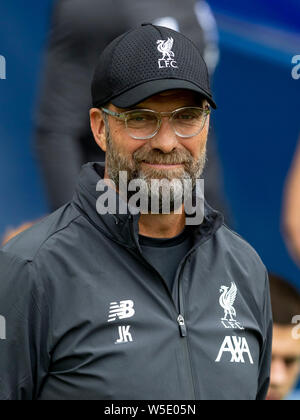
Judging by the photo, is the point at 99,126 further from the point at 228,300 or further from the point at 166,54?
the point at 228,300

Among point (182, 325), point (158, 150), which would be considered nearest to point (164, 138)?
point (158, 150)

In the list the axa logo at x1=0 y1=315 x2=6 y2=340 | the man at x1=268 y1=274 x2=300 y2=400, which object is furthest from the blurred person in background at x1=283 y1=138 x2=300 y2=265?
the axa logo at x1=0 y1=315 x2=6 y2=340

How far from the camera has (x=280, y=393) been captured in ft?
12.8

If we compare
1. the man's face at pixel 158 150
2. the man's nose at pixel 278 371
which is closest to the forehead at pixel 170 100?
the man's face at pixel 158 150

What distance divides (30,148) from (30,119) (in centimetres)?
11

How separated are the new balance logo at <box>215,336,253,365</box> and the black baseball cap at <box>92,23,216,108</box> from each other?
23.1 inches

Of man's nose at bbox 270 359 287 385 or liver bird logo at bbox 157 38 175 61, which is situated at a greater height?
liver bird logo at bbox 157 38 175 61

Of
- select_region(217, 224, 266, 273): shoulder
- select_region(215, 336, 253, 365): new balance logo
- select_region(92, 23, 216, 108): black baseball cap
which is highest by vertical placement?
select_region(92, 23, 216, 108): black baseball cap

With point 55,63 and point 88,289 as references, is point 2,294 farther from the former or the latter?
point 55,63

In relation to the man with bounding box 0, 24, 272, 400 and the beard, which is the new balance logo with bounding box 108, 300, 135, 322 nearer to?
the man with bounding box 0, 24, 272, 400

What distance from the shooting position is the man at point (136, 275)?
6.11ft

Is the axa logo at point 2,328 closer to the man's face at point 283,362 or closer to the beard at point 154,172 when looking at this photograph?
the beard at point 154,172

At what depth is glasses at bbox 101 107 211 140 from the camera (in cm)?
196

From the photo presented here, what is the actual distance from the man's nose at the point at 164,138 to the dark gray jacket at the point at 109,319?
180 millimetres
